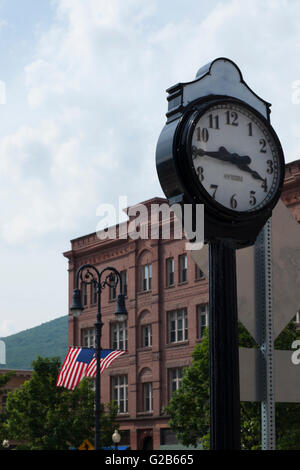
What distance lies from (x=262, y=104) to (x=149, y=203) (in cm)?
4409

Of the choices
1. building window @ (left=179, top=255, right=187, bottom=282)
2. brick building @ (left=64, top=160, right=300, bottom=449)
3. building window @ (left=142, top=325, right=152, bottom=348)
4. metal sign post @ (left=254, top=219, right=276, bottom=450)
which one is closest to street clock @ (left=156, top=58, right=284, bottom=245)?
metal sign post @ (left=254, top=219, right=276, bottom=450)

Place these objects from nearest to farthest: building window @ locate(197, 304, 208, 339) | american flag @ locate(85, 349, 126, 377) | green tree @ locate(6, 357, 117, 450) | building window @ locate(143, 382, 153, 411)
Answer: american flag @ locate(85, 349, 126, 377), green tree @ locate(6, 357, 117, 450), building window @ locate(197, 304, 208, 339), building window @ locate(143, 382, 153, 411)

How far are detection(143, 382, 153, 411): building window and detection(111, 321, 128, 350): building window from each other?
3.21 meters

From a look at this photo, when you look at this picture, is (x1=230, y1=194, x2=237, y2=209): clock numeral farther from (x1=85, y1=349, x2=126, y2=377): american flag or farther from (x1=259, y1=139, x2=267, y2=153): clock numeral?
(x1=85, y1=349, x2=126, y2=377): american flag

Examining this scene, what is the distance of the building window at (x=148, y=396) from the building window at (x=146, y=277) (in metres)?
6.16

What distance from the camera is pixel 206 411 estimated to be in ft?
102

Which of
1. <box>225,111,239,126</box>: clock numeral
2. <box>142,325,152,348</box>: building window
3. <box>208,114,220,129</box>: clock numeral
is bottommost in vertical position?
<box>208,114,220,129</box>: clock numeral

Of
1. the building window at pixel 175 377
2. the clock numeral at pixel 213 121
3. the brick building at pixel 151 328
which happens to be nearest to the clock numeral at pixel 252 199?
the clock numeral at pixel 213 121

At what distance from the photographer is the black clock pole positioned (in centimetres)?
477

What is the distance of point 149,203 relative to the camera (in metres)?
49.8

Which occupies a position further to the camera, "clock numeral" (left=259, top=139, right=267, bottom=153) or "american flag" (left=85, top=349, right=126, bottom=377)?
"american flag" (left=85, top=349, right=126, bottom=377)

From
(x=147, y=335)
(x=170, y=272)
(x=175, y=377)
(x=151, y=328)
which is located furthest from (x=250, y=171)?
(x=147, y=335)

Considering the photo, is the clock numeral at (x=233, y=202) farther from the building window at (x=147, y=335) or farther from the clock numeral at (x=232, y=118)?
the building window at (x=147, y=335)
